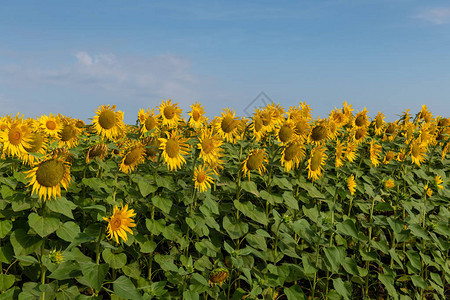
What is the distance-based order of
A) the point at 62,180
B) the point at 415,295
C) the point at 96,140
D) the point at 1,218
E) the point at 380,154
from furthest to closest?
the point at 380,154 < the point at 415,295 < the point at 96,140 < the point at 1,218 < the point at 62,180

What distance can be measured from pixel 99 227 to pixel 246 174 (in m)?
1.90

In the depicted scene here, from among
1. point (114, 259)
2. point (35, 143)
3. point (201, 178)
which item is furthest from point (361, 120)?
point (35, 143)

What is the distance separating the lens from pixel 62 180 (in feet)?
10.9

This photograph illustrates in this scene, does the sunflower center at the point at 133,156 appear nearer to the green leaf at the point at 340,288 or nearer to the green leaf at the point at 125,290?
the green leaf at the point at 125,290

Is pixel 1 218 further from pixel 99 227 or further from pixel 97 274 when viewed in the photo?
pixel 97 274

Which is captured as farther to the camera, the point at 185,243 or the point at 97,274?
the point at 185,243

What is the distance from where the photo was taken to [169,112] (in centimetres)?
579

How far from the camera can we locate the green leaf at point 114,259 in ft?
12.2

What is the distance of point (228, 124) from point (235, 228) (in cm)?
143

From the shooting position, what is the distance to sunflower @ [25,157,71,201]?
321 centimetres

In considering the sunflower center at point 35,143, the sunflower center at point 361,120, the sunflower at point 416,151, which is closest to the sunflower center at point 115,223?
the sunflower center at point 35,143

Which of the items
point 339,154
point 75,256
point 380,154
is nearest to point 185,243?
point 75,256

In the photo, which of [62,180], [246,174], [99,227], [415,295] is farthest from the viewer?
[415,295]

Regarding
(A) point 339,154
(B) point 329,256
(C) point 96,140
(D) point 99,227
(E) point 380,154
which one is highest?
(E) point 380,154
